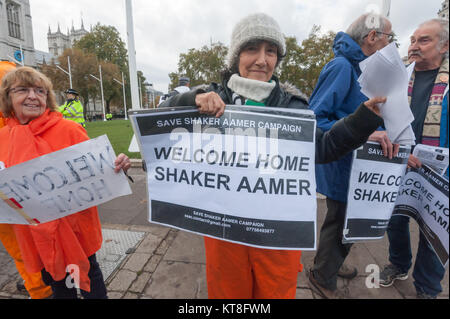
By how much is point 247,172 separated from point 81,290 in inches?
64.2

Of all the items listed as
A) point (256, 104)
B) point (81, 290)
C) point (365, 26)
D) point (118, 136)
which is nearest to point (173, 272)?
point (81, 290)

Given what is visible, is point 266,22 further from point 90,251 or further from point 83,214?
Answer: point 90,251

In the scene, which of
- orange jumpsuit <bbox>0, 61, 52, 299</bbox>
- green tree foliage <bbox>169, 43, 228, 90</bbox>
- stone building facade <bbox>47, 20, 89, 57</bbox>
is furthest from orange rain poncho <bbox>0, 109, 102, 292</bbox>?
stone building facade <bbox>47, 20, 89, 57</bbox>

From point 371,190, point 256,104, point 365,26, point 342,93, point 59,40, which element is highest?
point 59,40

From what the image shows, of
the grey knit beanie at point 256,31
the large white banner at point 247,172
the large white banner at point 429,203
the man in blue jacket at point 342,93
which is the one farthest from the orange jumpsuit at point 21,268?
the large white banner at point 429,203

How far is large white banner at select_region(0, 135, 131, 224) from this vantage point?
1480 millimetres

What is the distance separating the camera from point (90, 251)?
5.85 feet

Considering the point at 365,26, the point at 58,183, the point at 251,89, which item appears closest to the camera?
the point at 251,89

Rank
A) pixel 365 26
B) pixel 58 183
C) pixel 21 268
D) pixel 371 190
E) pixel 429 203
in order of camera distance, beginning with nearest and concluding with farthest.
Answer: pixel 429 203, pixel 58 183, pixel 371 190, pixel 365 26, pixel 21 268

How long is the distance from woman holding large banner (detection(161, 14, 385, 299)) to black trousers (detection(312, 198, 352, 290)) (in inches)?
31.0

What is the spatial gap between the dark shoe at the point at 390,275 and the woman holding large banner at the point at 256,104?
3.82 feet

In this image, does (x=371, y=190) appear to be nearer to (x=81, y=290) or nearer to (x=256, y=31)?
(x=256, y=31)

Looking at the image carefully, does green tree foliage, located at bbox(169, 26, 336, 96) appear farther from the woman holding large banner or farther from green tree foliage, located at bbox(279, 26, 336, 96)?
the woman holding large banner

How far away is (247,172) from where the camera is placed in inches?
49.6
